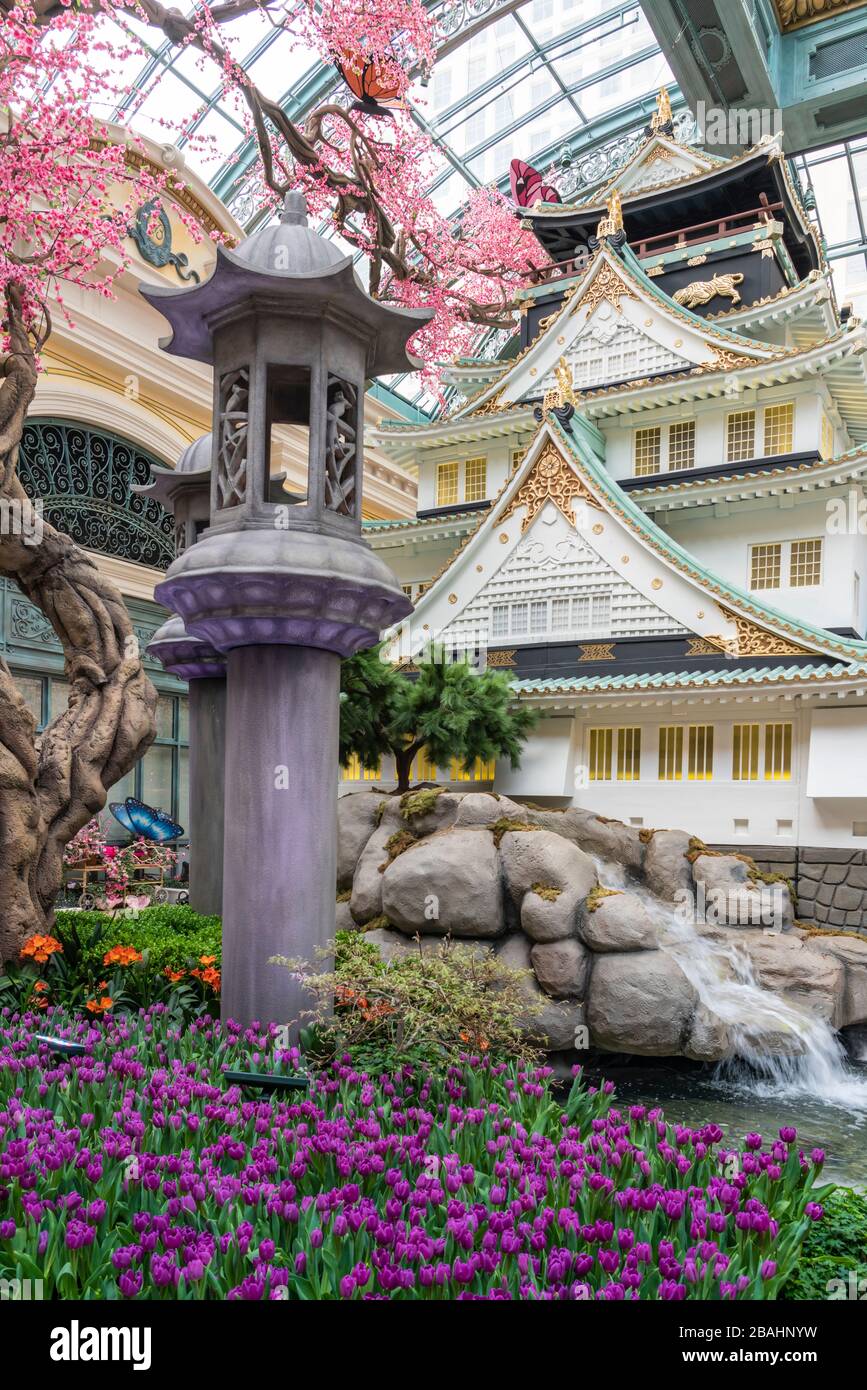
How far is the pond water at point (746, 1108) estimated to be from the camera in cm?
853

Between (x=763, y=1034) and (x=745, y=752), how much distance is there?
5.24m

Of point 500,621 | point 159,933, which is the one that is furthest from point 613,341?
point 159,933

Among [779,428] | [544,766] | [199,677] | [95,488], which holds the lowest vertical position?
[544,766]

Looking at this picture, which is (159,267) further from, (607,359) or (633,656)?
(633,656)

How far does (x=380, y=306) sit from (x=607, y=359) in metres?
13.7

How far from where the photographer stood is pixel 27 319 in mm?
10398

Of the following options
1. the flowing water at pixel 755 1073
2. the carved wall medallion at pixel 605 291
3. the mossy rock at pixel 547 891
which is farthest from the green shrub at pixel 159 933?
the carved wall medallion at pixel 605 291

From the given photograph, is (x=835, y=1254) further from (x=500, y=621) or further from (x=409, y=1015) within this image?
(x=500, y=621)

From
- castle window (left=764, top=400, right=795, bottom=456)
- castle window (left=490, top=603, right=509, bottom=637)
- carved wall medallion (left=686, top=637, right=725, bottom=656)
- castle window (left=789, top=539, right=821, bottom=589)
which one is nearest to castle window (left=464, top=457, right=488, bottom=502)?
castle window (left=490, top=603, right=509, bottom=637)

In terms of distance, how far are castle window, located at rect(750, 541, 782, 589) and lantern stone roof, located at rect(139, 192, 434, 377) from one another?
38.7 feet

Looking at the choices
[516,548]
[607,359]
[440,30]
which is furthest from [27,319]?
[440,30]

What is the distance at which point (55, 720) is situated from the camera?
26.9 ft

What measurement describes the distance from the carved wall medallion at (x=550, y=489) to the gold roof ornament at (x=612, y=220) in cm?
542

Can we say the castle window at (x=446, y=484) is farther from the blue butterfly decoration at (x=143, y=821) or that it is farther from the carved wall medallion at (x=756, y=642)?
the blue butterfly decoration at (x=143, y=821)
